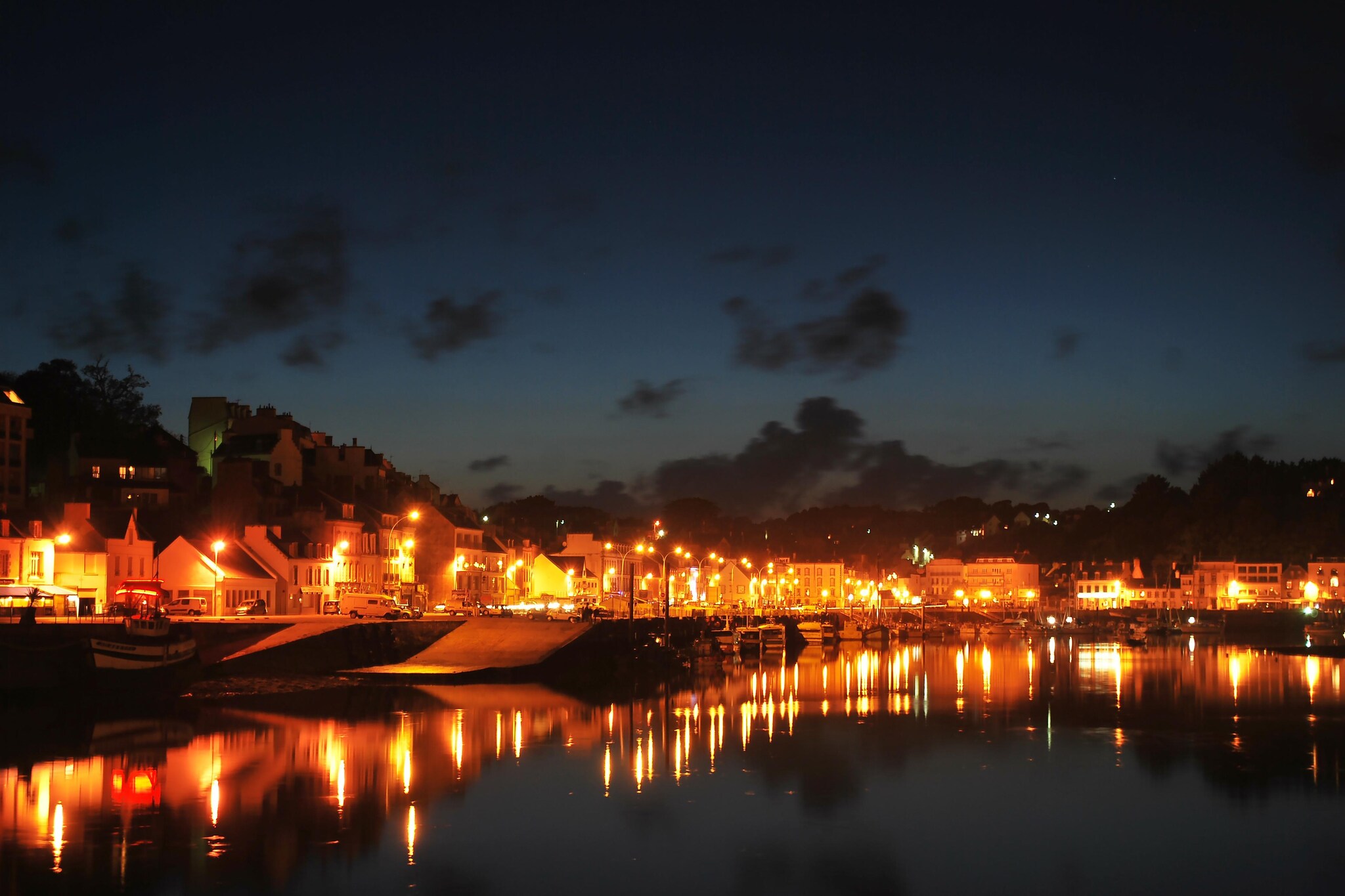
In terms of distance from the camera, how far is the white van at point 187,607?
69.9 m

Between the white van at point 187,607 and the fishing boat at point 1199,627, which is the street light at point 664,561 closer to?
the white van at point 187,607

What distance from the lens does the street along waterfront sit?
95.8 ft

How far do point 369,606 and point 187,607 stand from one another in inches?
398

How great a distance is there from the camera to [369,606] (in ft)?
252

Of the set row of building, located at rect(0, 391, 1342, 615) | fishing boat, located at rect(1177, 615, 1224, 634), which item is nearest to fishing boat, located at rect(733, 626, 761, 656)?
row of building, located at rect(0, 391, 1342, 615)

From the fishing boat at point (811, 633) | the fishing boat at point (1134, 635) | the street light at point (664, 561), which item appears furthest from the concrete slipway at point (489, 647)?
the fishing boat at point (1134, 635)

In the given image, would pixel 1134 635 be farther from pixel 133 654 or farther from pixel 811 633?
pixel 133 654

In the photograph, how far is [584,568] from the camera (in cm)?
13562

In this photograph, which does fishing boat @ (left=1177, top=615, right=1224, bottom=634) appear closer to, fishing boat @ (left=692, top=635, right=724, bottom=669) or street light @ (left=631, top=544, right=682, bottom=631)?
street light @ (left=631, top=544, right=682, bottom=631)

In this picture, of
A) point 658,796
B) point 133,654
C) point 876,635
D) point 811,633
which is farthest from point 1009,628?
point 658,796

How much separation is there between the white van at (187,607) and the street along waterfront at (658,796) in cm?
1232

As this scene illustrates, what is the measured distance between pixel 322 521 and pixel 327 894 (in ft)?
210

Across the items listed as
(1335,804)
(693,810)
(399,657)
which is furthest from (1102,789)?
(399,657)

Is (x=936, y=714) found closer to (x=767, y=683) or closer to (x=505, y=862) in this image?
(x=767, y=683)
